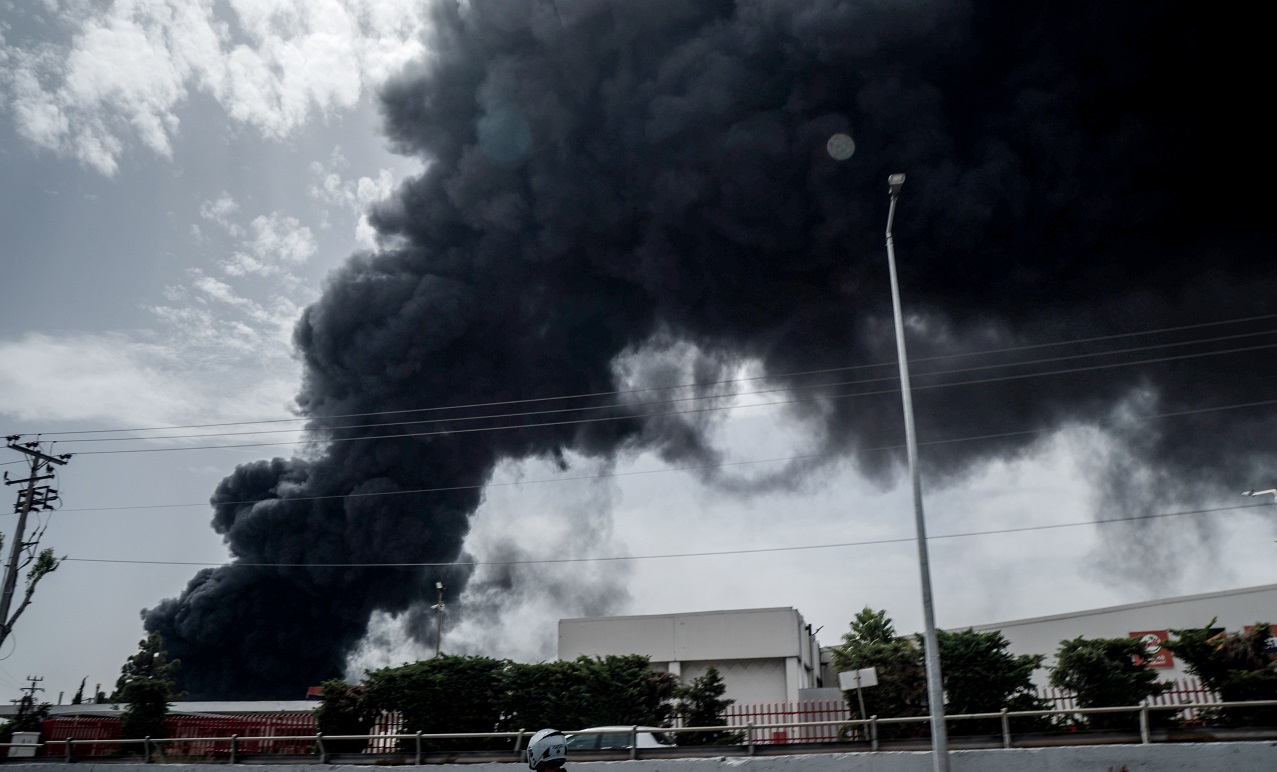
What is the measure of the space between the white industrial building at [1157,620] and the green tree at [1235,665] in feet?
33.7

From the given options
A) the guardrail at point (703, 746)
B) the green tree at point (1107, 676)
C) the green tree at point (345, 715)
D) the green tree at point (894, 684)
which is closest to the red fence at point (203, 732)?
the guardrail at point (703, 746)

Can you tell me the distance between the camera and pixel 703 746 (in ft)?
58.2

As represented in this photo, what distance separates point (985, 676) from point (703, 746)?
19.5 ft

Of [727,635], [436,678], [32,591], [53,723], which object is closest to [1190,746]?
[436,678]

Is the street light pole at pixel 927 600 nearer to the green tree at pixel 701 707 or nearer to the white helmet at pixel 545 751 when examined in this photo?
the green tree at pixel 701 707

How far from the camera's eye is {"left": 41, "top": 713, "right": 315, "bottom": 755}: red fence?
71.5 ft

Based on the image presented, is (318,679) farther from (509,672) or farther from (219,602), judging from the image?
(509,672)

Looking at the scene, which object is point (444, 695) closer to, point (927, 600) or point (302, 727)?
point (302, 727)

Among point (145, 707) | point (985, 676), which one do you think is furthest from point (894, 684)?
point (145, 707)

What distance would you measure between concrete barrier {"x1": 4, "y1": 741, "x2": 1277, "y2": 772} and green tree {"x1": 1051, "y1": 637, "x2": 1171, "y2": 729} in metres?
1.80

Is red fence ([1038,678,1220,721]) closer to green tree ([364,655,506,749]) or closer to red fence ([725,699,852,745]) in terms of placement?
red fence ([725,699,852,745])

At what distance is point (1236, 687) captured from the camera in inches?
629

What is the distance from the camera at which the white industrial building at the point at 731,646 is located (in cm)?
3141

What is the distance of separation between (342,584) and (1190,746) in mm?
46490
